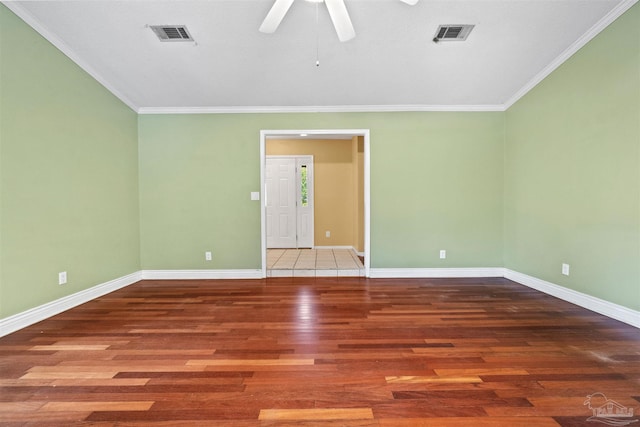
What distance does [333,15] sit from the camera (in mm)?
1970

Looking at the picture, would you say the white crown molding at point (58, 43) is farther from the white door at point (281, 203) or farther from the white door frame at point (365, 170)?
the white door at point (281, 203)

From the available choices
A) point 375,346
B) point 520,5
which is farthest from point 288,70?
point 375,346

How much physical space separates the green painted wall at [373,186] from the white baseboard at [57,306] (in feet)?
1.66

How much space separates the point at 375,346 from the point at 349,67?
2.91 meters

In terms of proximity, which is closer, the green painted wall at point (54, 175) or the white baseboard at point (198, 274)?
the green painted wall at point (54, 175)

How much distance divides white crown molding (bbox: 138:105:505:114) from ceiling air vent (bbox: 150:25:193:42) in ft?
3.96

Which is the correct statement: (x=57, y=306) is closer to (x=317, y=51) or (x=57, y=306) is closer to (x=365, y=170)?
(x=317, y=51)

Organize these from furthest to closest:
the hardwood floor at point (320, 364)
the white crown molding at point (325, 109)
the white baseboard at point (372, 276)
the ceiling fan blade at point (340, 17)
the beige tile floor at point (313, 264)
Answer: the beige tile floor at point (313, 264) → the white crown molding at point (325, 109) → the white baseboard at point (372, 276) → the ceiling fan blade at point (340, 17) → the hardwood floor at point (320, 364)

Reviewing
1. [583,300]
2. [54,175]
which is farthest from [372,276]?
[54,175]

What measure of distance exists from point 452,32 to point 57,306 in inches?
190

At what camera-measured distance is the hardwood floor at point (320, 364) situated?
4.58ft

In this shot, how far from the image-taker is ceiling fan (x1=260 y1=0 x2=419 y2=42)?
1.89 metres

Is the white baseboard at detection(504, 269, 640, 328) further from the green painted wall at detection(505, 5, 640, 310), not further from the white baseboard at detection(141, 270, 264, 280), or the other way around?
the white baseboard at detection(141, 270, 264, 280)

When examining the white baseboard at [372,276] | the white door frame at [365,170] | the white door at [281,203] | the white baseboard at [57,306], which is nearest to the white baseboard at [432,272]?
the white baseboard at [372,276]
